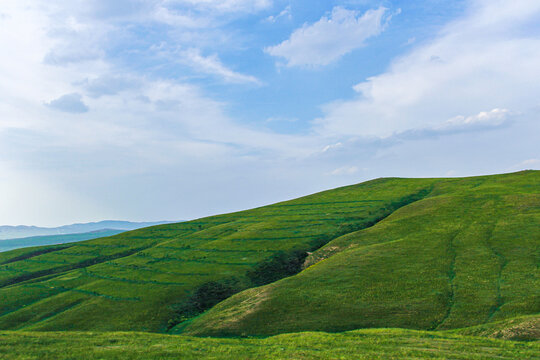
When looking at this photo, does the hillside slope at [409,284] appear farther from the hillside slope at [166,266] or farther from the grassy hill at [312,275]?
the hillside slope at [166,266]

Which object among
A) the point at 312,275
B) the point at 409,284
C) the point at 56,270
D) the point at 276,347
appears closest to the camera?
the point at 276,347

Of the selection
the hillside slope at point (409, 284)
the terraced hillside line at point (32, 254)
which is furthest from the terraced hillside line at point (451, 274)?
the terraced hillside line at point (32, 254)

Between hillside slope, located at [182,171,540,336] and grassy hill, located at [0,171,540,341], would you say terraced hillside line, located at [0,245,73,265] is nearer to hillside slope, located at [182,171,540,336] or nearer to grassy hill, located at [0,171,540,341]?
grassy hill, located at [0,171,540,341]

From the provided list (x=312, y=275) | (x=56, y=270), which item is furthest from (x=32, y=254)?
(x=312, y=275)

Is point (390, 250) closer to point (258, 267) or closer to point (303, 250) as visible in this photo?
point (303, 250)

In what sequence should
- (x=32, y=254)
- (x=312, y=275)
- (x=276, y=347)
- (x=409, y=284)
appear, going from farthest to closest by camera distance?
(x=32, y=254) → (x=312, y=275) → (x=409, y=284) → (x=276, y=347)

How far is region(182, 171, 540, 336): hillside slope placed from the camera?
1593 inches

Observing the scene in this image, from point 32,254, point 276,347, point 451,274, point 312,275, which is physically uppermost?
point 32,254

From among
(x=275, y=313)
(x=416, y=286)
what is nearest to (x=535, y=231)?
(x=416, y=286)

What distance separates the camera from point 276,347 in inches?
1181

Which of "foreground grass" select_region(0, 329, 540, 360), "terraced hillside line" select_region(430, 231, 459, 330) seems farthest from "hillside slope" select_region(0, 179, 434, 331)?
"terraced hillside line" select_region(430, 231, 459, 330)

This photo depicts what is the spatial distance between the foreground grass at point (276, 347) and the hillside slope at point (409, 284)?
25.4ft

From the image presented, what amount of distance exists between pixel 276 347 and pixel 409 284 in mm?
26714

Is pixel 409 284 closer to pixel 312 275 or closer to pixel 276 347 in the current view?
pixel 312 275
